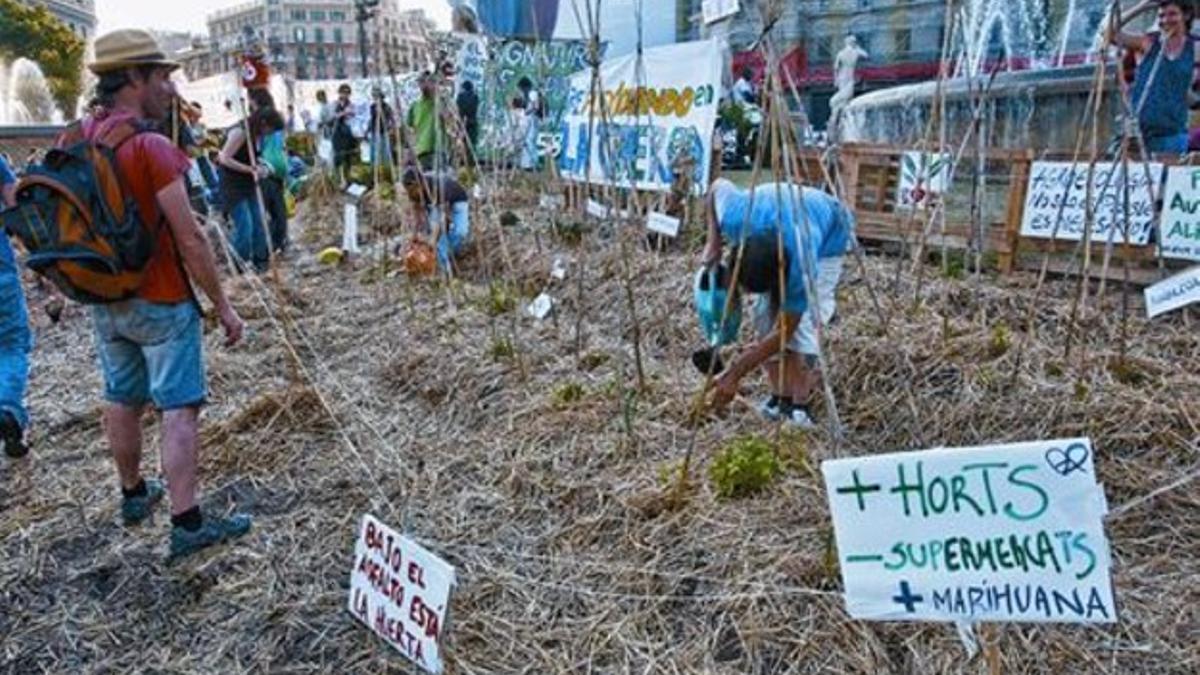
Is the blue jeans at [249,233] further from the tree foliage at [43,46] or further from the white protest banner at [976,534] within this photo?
the tree foliage at [43,46]

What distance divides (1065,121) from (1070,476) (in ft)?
16.6

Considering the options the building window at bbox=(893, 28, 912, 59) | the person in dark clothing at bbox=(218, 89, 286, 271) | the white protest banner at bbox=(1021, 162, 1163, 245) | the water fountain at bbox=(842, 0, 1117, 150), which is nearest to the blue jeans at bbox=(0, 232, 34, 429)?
the person in dark clothing at bbox=(218, 89, 286, 271)

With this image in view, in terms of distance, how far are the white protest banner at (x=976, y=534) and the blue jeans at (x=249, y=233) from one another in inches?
200

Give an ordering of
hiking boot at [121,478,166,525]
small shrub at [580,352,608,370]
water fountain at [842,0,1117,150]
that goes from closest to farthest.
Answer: hiking boot at [121,478,166,525] → small shrub at [580,352,608,370] → water fountain at [842,0,1117,150]

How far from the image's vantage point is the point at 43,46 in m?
27.2

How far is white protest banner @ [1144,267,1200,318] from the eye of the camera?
2932 millimetres

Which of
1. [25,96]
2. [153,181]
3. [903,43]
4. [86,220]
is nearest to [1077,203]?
[153,181]

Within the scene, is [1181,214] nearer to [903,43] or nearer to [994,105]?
[994,105]

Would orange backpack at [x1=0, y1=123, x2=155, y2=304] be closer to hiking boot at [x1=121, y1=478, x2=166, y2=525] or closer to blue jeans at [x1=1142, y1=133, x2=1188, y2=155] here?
hiking boot at [x1=121, y1=478, x2=166, y2=525]

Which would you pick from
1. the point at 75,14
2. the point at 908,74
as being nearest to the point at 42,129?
the point at 908,74

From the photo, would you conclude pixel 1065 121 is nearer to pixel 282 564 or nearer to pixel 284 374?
pixel 284 374

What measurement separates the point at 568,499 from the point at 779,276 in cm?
91

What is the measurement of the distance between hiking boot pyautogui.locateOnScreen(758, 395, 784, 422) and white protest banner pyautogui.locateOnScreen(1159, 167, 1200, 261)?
6.37 feet

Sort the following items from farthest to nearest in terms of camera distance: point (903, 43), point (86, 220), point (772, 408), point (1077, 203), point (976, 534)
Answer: point (903, 43) → point (1077, 203) → point (772, 408) → point (86, 220) → point (976, 534)
